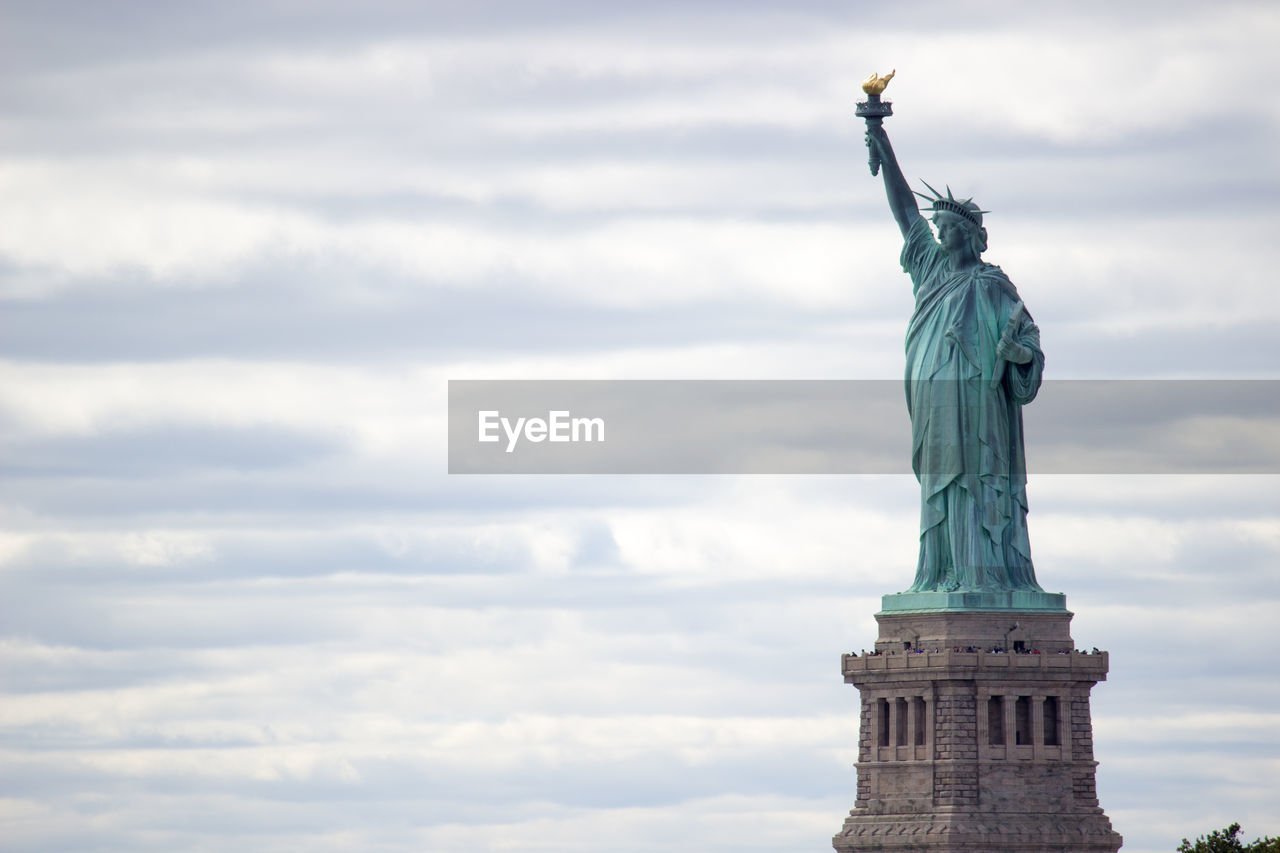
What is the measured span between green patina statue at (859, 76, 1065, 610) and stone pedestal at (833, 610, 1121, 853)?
83 cm

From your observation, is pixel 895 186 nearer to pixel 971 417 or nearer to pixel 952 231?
pixel 952 231

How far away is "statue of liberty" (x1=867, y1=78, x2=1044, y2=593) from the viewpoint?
381ft

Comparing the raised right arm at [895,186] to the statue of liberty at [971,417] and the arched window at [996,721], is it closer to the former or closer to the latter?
the statue of liberty at [971,417]

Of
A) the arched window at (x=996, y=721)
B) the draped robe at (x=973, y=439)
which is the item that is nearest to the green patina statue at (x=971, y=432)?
the draped robe at (x=973, y=439)

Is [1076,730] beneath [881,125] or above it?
beneath

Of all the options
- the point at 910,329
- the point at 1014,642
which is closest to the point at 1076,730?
the point at 1014,642

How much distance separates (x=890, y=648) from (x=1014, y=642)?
304 centimetres

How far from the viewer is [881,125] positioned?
118 m

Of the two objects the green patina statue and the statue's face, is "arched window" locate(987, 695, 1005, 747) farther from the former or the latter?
the statue's face

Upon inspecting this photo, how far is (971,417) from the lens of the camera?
382ft

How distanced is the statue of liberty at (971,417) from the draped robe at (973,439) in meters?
0.02

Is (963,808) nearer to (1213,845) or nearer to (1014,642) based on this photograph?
(1014,642)

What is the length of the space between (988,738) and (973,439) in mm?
7083

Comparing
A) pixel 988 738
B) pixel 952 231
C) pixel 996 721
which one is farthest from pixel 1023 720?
pixel 952 231
